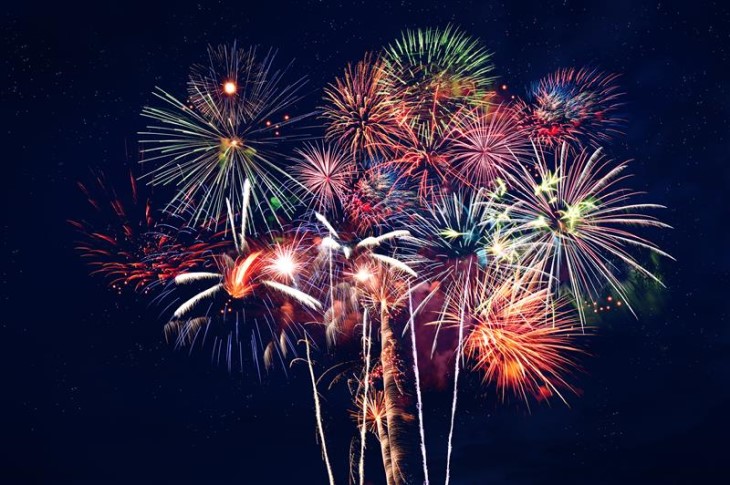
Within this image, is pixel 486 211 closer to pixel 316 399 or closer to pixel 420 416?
pixel 420 416

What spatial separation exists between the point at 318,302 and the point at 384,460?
1012 cm

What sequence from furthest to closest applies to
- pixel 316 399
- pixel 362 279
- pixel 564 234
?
pixel 316 399 < pixel 362 279 < pixel 564 234

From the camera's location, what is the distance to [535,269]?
14258 mm

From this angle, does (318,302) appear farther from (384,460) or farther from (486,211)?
(384,460)

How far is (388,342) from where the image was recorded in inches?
818

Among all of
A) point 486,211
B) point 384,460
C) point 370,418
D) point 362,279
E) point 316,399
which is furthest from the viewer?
point 370,418

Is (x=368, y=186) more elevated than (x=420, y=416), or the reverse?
(x=368, y=186)

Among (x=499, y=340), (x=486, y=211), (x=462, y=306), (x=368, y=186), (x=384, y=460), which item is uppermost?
(x=368, y=186)

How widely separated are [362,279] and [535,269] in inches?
248

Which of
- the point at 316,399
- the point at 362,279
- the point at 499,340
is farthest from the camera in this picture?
the point at 316,399

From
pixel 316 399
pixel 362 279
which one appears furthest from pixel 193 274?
pixel 316 399

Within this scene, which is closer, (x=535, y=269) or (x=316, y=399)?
(x=535, y=269)

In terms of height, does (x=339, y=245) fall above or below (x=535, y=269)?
above

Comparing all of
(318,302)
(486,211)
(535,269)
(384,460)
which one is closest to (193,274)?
(318,302)
